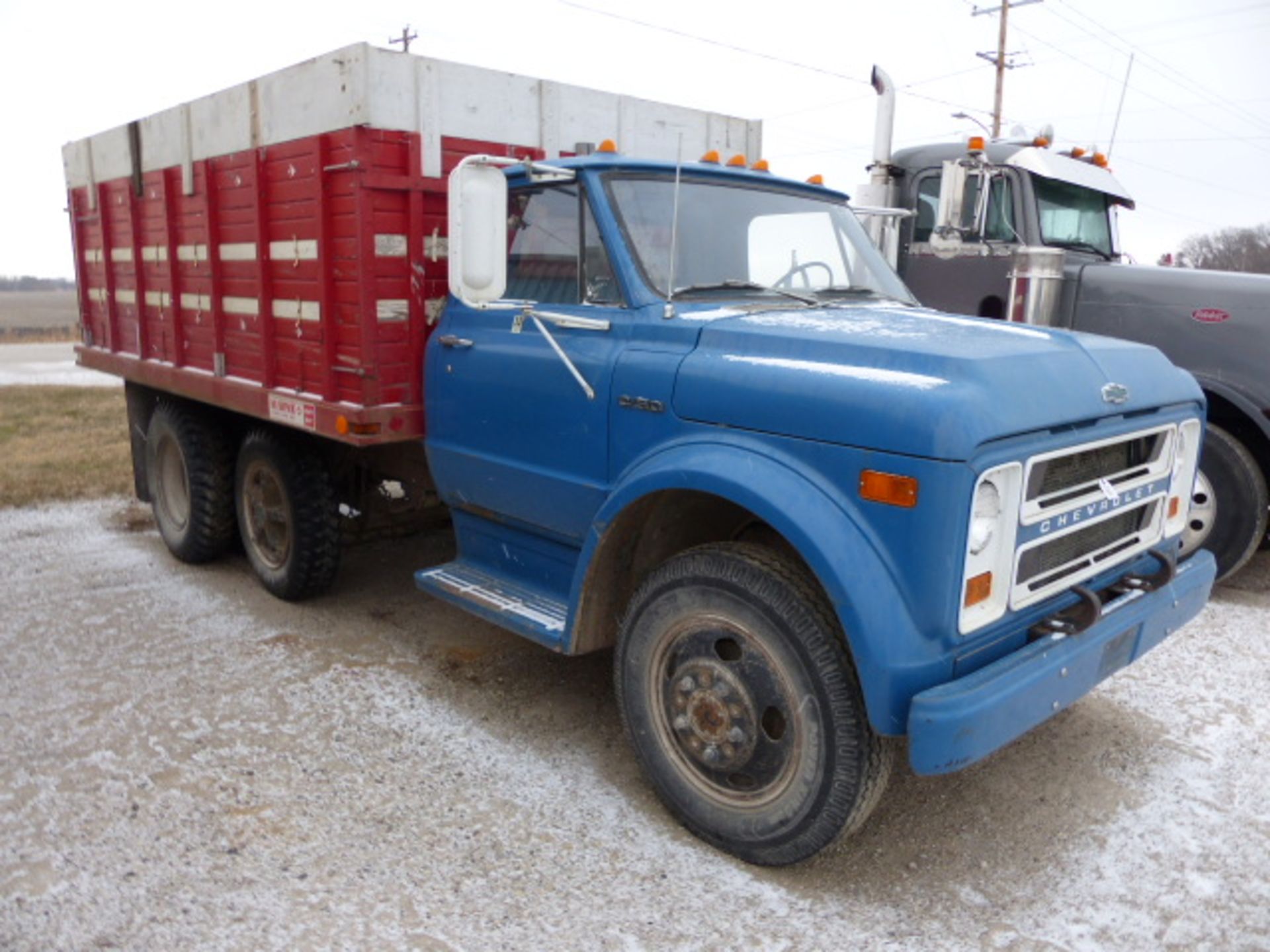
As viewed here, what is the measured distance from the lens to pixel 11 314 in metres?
49.1

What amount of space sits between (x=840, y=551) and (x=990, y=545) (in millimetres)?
415

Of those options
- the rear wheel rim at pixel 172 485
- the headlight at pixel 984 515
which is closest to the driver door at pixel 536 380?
the headlight at pixel 984 515

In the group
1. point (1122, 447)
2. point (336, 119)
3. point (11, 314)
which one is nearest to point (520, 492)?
point (336, 119)

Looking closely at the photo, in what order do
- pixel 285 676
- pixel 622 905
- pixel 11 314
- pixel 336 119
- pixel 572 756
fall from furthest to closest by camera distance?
pixel 11 314 → pixel 285 676 → pixel 336 119 → pixel 572 756 → pixel 622 905

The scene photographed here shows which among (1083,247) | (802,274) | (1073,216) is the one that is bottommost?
(802,274)

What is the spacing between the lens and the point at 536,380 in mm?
3799

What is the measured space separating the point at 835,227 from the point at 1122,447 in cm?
158

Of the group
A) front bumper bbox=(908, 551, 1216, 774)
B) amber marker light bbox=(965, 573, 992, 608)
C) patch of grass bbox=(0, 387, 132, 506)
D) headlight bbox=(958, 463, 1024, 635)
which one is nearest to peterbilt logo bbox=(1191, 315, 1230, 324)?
front bumper bbox=(908, 551, 1216, 774)

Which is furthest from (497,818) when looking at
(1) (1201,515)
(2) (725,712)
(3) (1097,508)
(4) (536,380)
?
(1) (1201,515)

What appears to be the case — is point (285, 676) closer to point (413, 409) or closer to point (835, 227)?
point (413, 409)

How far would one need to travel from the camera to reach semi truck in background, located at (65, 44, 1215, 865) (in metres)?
2.68

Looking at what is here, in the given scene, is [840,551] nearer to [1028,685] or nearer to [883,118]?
[1028,685]

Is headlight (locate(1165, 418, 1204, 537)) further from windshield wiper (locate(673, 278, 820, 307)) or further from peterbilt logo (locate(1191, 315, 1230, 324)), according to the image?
peterbilt logo (locate(1191, 315, 1230, 324))

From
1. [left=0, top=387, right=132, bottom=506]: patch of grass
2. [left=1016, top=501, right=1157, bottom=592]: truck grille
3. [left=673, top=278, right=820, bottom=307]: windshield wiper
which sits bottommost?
[left=0, top=387, right=132, bottom=506]: patch of grass
